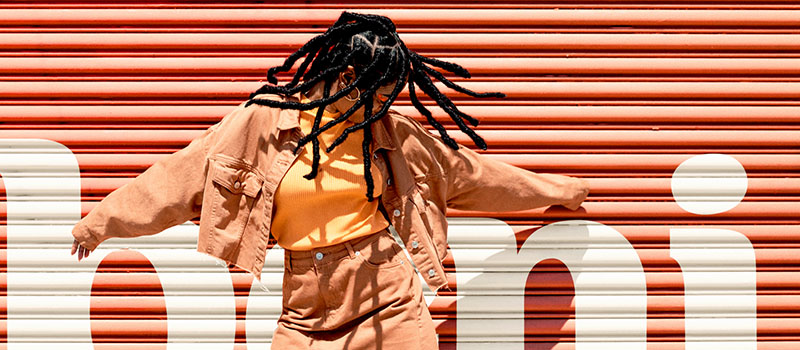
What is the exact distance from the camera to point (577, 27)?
3.43 m

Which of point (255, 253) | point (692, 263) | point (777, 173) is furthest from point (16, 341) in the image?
point (777, 173)

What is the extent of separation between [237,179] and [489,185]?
1.08 m

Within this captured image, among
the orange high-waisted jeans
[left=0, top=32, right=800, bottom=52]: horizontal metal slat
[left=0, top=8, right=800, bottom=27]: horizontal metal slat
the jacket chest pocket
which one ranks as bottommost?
the orange high-waisted jeans

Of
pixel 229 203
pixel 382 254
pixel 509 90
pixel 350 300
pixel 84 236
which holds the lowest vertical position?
pixel 350 300

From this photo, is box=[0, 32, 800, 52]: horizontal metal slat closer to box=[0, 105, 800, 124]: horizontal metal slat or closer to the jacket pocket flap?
box=[0, 105, 800, 124]: horizontal metal slat

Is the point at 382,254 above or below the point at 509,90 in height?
below

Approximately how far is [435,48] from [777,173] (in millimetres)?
1906

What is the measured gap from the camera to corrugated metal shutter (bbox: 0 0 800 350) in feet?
11.1

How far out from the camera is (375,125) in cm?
259

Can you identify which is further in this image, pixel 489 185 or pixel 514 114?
pixel 514 114

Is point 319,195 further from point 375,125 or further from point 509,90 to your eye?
point 509,90

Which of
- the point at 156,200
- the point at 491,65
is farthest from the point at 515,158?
the point at 156,200

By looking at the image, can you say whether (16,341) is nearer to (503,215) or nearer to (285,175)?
(285,175)

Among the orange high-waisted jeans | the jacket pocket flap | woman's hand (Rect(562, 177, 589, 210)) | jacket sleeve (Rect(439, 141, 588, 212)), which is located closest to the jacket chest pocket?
the jacket pocket flap
